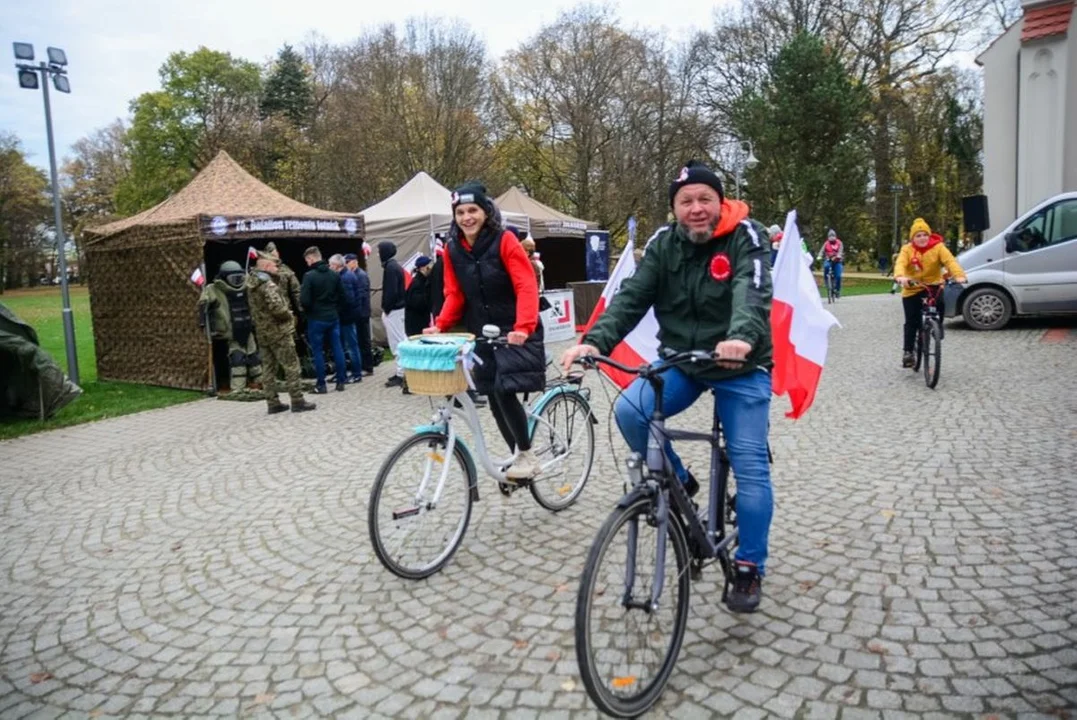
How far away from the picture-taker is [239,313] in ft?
36.0

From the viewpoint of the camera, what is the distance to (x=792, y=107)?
30.4 metres

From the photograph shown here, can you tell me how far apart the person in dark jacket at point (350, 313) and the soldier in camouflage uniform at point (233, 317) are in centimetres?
132

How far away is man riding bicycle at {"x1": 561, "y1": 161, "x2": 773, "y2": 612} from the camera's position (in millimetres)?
3162

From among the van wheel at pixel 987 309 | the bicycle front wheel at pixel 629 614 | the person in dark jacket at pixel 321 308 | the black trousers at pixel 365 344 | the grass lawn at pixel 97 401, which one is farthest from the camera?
the van wheel at pixel 987 309

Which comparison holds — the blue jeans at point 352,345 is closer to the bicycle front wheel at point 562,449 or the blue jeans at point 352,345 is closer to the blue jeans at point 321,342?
the blue jeans at point 321,342

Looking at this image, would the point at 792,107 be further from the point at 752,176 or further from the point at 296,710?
the point at 296,710

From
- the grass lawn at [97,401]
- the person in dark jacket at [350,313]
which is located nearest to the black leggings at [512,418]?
the person in dark jacket at [350,313]

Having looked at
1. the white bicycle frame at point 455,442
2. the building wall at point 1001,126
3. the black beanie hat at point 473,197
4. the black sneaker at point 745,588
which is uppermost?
the building wall at point 1001,126

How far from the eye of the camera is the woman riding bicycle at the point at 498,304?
444 cm

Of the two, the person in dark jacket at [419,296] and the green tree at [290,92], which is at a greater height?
the green tree at [290,92]

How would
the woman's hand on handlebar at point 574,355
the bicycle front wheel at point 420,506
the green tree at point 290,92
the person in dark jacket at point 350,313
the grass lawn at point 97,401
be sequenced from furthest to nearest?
1. the green tree at point 290,92
2. the person in dark jacket at point 350,313
3. the grass lawn at point 97,401
4. the bicycle front wheel at point 420,506
5. the woman's hand on handlebar at point 574,355

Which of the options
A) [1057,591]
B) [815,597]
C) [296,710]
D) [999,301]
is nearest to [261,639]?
[296,710]

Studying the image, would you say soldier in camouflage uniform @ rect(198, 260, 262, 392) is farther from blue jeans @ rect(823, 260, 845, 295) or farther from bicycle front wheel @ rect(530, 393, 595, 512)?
blue jeans @ rect(823, 260, 845, 295)

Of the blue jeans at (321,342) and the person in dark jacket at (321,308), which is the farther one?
the blue jeans at (321,342)
